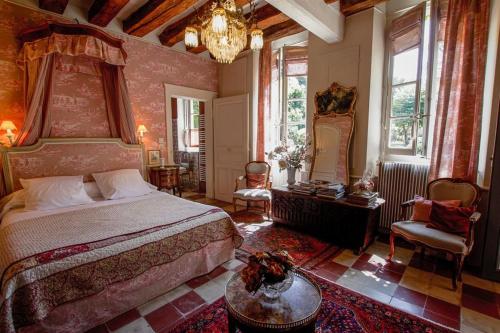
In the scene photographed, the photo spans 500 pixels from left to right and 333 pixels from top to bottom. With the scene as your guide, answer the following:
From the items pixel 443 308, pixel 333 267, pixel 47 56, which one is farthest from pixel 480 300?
pixel 47 56

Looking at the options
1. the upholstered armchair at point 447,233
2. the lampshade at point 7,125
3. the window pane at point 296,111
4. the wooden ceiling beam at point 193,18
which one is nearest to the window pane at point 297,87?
the window pane at point 296,111

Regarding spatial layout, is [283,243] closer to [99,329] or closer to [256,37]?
[99,329]

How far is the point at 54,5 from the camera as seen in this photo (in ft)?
9.98

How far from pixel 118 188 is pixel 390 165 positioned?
3.57 m

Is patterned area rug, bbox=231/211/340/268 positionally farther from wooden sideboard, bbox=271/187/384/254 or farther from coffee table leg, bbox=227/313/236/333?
coffee table leg, bbox=227/313/236/333

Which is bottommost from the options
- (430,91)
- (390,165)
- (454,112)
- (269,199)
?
(269,199)

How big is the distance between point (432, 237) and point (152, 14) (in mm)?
4152

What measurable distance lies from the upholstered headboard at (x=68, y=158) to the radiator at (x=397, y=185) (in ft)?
11.8

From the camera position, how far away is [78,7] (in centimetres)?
336

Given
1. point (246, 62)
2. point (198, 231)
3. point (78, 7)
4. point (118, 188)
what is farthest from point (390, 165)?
point (78, 7)

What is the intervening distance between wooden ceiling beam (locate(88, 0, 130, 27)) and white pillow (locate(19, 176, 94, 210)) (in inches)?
86.5

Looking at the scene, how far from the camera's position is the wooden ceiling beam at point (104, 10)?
297 cm

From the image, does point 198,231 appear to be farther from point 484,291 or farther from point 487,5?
point 487,5

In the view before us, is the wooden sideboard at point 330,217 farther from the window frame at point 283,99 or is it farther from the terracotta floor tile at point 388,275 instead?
the window frame at point 283,99
